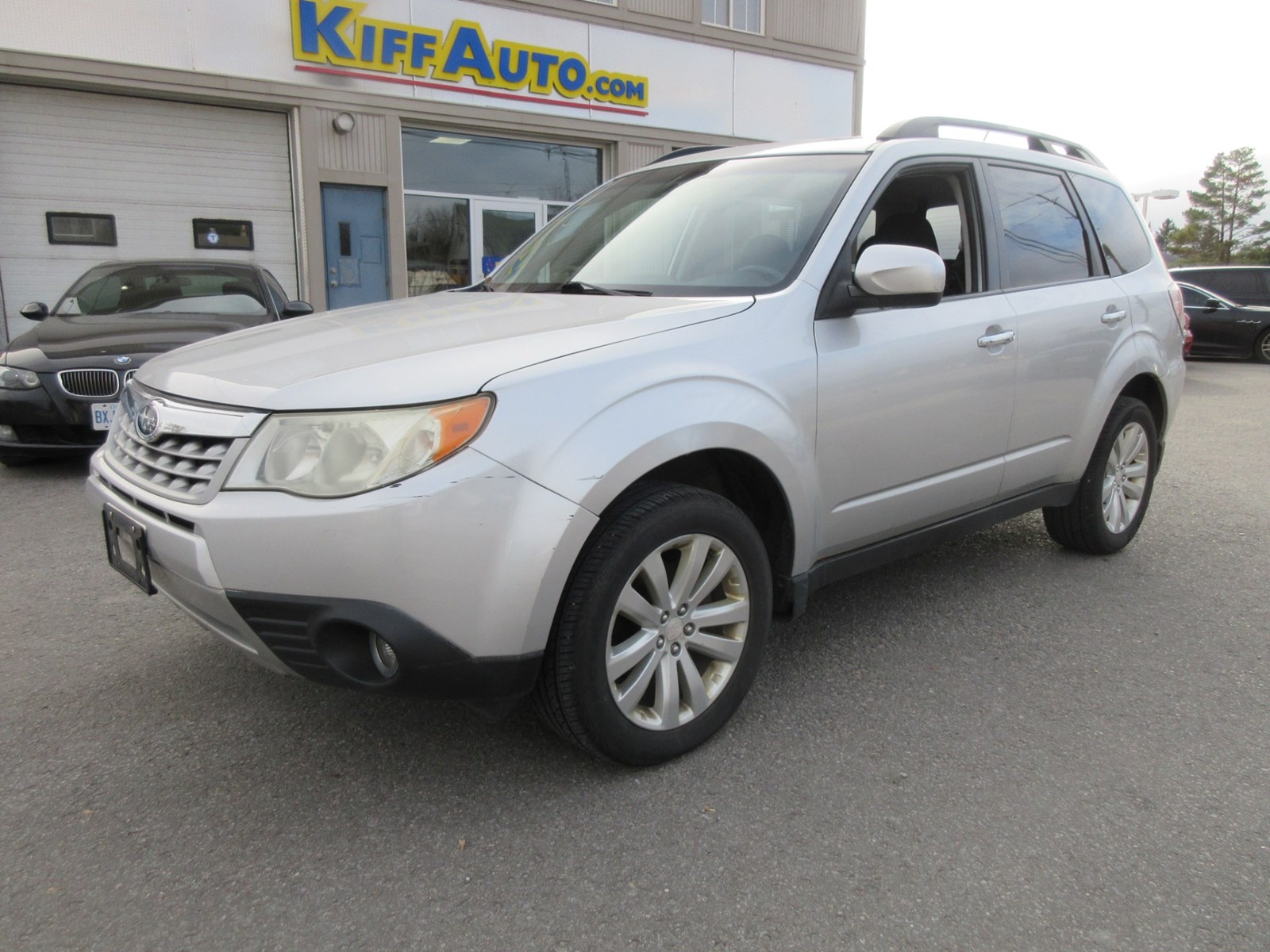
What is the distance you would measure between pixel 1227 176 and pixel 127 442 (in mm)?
100681

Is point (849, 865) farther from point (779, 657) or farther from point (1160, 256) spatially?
point (1160, 256)

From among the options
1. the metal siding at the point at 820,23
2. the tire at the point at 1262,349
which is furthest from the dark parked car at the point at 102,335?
the tire at the point at 1262,349

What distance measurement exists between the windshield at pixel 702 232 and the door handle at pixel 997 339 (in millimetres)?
728

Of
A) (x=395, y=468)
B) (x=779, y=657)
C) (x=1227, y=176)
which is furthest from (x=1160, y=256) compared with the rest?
(x=1227, y=176)

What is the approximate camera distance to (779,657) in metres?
3.22

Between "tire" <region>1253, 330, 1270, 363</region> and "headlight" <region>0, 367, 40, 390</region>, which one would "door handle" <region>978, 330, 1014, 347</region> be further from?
"tire" <region>1253, 330, 1270, 363</region>

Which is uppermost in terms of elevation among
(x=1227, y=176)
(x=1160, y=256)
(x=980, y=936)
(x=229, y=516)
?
(x=1227, y=176)

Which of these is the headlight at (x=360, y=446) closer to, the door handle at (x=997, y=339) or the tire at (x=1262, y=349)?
the door handle at (x=997, y=339)

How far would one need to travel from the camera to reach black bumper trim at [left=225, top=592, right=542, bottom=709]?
6.64ft

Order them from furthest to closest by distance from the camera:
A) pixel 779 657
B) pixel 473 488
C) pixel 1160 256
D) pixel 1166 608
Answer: pixel 1160 256, pixel 1166 608, pixel 779 657, pixel 473 488

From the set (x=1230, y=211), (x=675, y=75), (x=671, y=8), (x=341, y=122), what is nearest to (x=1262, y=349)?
(x=675, y=75)

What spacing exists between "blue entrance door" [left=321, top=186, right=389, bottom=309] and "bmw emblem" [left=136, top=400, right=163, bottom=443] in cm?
1001

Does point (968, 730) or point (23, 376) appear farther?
point (23, 376)

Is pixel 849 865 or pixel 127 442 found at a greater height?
pixel 127 442
